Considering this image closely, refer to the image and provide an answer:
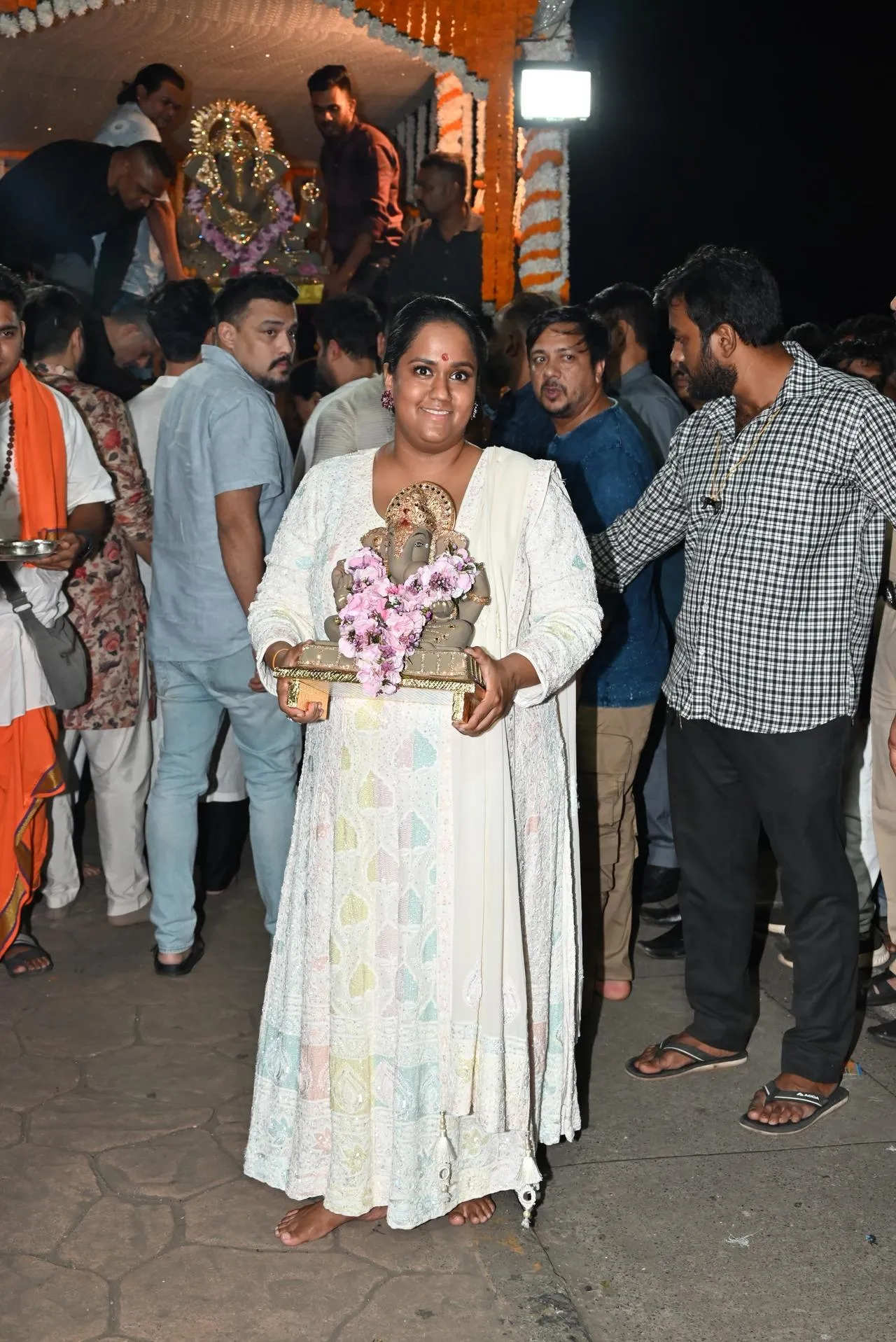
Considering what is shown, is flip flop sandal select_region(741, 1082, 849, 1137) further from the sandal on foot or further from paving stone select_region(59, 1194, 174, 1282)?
the sandal on foot

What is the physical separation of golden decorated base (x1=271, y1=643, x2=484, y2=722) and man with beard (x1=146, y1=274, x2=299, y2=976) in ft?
4.65

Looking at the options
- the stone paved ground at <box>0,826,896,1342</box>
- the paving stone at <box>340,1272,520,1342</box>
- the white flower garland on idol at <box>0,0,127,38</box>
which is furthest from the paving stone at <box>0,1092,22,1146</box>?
the white flower garland on idol at <box>0,0,127,38</box>

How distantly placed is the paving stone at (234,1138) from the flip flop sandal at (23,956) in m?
1.19

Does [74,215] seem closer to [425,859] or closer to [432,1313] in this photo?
[425,859]

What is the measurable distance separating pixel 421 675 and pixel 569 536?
512mm

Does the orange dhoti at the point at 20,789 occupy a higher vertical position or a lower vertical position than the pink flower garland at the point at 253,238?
lower

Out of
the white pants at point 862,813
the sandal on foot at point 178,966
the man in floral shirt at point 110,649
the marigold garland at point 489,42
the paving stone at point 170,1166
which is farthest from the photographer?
the marigold garland at point 489,42

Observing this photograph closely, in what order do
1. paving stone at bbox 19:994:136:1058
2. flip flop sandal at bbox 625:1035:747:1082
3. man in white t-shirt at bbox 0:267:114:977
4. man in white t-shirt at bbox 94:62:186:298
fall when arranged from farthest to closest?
man in white t-shirt at bbox 94:62:186:298 < man in white t-shirt at bbox 0:267:114:977 < paving stone at bbox 19:994:136:1058 < flip flop sandal at bbox 625:1035:747:1082

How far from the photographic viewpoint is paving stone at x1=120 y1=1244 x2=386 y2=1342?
251 cm

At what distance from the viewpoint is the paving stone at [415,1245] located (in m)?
2.72

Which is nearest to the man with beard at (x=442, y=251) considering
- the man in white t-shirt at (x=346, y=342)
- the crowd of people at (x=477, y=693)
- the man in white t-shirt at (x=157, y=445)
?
the crowd of people at (x=477, y=693)

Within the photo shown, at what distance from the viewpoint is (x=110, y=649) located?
15.0ft

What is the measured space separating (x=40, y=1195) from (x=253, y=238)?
23.1ft

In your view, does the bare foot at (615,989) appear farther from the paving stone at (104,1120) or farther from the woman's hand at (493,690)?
the woman's hand at (493,690)
